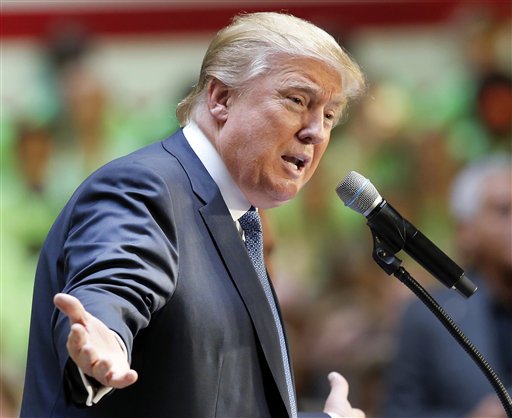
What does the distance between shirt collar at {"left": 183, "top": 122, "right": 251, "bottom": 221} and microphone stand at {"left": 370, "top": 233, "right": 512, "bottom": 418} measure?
0.25 meters

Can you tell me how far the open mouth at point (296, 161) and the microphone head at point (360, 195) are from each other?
14 centimetres

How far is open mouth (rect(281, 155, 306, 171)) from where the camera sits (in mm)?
2141

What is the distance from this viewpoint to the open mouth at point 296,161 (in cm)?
214

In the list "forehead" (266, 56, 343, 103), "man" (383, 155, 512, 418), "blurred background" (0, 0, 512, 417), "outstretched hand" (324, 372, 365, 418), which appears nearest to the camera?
"forehead" (266, 56, 343, 103)

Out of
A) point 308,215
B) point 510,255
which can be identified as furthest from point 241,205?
point 308,215

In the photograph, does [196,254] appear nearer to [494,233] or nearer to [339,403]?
[339,403]

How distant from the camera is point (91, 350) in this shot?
1.53 m

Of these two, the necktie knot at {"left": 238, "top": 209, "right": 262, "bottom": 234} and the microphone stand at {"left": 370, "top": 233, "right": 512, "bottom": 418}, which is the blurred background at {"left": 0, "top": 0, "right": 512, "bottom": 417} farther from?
the microphone stand at {"left": 370, "top": 233, "right": 512, "bottom": 418}

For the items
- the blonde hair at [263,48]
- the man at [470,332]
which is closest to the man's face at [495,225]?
the man at [470,332]

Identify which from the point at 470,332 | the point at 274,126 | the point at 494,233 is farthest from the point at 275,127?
the point at 494,233

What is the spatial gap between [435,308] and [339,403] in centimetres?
39

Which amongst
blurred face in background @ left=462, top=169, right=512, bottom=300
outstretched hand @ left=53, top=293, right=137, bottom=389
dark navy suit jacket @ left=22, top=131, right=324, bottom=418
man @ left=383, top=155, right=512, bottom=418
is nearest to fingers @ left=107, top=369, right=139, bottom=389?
outstretched hand @ left=53, top=293, right=137, bottom=389

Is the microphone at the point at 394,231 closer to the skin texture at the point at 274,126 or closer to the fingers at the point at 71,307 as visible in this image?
the skin texture at the point at 274,126

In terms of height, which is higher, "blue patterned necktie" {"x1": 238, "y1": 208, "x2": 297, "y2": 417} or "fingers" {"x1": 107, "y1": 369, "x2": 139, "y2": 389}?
"fingers" {"x1": 107, "y1": 369, "x2": 139, "y2": 389}
